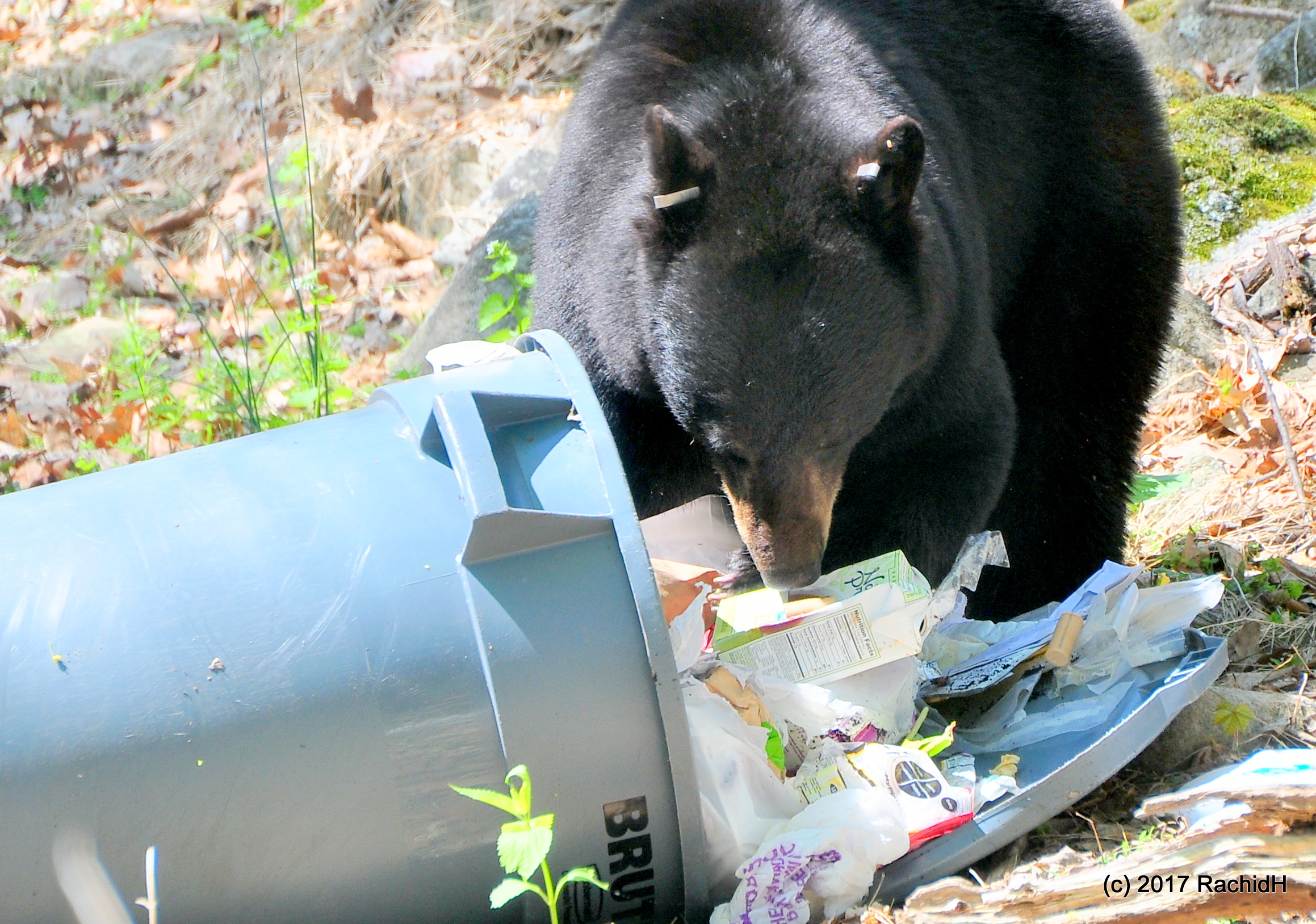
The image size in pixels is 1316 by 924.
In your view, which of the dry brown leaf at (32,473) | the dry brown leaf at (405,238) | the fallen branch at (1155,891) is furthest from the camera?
the dry brown leaf at (405,238)

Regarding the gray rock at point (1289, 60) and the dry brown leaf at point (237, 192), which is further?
the dry brown leaf at point (237, 192)

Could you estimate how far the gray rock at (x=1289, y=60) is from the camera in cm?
507

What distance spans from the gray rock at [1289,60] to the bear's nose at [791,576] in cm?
399

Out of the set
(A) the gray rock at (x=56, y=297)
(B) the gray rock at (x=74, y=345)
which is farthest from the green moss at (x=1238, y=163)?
(A) the gray rock at (x=56, y=297)

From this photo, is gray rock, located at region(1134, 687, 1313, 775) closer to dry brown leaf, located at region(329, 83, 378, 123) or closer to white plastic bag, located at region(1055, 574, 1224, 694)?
white plastic bag, located at region(1055, 574, 1224, 694)

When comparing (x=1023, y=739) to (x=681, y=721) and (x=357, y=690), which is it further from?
(x=357, y=690)

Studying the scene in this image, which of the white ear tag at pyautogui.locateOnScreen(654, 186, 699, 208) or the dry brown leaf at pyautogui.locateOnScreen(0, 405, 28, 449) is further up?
the white ear tag at pyautogui.locateOnScreen(654, 186, 699, 208)

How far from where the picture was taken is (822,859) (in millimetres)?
1687

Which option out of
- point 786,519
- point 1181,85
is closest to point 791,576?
point 786,519

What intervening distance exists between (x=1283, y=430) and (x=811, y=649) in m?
1.95

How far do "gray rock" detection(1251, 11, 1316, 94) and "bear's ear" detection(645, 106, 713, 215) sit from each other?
3.96 metres

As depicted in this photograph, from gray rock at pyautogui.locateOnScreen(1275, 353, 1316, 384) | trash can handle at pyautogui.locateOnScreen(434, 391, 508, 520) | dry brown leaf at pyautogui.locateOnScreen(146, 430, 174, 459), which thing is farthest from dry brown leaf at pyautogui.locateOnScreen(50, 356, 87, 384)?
gray rock at pyautogui.locateOnScreen(1275, 353, 1316, 384)

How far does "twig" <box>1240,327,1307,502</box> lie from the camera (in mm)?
3201

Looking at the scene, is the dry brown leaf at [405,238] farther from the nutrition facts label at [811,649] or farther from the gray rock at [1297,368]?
the nutrition facts label at [811,649]
